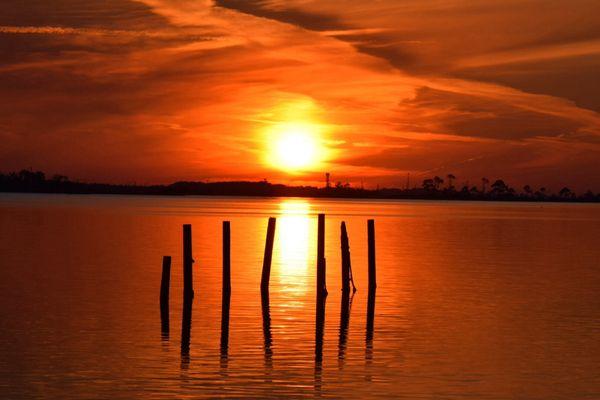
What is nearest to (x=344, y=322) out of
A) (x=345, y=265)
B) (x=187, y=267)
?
(x=187, y=267)

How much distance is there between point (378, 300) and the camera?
3622 centimetres

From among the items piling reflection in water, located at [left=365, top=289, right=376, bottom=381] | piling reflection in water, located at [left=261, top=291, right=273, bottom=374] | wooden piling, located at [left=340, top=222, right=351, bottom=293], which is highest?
wooden piling, located at [left=340, top=222, right=351, bottom=293]

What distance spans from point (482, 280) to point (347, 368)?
23.6m

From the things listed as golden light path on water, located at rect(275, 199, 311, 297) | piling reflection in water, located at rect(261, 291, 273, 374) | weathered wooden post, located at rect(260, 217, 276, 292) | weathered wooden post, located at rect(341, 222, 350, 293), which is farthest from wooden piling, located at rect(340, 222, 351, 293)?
piling reflection in water, located at rect(261, 291, 273, 374)

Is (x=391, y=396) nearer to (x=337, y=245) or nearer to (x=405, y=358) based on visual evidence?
(x=405, y=358)

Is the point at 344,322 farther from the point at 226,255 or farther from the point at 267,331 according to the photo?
the point at 226,255

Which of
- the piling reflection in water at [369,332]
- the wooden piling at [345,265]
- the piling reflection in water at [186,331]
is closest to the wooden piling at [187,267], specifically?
the piling reflection in water at [186,331]

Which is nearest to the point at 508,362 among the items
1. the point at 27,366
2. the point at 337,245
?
the point at 27,366

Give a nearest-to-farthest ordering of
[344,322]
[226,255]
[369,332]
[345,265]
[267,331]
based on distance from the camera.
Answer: [267,331] → [369,332] → [344,322] → [226,255] → [345,265]

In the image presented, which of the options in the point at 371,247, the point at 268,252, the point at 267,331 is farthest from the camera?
the point at 371,247

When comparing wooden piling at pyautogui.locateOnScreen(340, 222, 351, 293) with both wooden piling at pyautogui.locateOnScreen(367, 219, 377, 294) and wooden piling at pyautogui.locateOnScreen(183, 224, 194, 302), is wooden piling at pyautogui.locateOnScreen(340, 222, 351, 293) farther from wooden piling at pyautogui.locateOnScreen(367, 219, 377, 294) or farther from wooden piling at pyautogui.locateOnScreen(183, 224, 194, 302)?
wooden piling at pyautogui.locateOnScreen(183, 224, 194, 302)

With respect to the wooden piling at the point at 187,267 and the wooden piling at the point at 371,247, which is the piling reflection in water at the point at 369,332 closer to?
the wooden piling at the point at 371,247

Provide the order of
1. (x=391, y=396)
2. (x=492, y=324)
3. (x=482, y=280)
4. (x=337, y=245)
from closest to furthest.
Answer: (x=391, y=396), (x=492, y=324), (x=482, y=280), (x=337, y=245)

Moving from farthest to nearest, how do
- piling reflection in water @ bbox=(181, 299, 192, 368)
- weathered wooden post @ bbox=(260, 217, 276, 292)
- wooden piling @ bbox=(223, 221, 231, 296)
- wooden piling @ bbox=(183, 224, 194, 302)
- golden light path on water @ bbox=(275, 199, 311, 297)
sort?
golden light path on water @ bbox=(275, 199, 311, 297), weathered wooden post @ bbox=(260, 217, 276, 292), wooden piling @ bbox=(223, 221, 231, 296), wooden piling @ bbox=(183, 224, 194, 302), piling reflection in water @ bbox=(181, 299, 192, 368)
